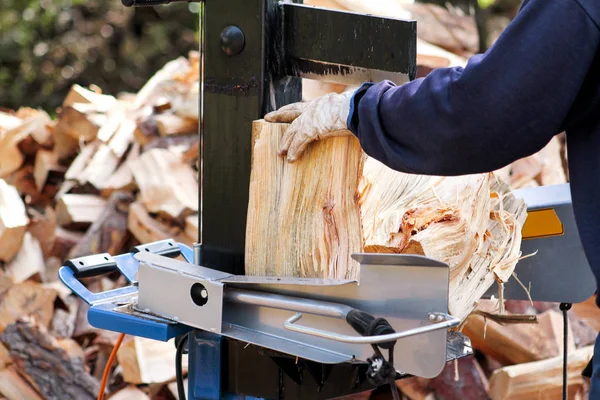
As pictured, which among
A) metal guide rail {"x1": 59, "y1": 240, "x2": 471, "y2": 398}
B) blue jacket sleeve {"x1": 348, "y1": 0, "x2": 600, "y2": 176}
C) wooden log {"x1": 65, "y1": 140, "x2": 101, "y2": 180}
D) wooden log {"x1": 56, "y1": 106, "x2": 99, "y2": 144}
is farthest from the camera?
wooden log {"x1": 56, "y1": 106, "x2": 99, "y2": 144}

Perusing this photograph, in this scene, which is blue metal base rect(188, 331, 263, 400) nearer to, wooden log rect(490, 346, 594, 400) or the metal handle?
the metal handle

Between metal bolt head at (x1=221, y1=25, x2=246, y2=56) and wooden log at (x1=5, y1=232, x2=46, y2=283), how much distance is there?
2412mm

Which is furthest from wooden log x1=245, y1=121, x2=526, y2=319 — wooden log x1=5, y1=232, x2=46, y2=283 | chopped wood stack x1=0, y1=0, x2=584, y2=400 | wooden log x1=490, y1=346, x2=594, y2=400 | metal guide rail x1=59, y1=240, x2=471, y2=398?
wooden log x1=5, y1=232, x2=46, y2=283

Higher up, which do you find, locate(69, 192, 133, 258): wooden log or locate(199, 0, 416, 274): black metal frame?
locate(199, 0, 416, 274): black metal frame

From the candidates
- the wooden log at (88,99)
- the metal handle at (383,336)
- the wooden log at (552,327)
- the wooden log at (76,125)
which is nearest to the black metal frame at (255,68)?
the metal handle at (383,336)

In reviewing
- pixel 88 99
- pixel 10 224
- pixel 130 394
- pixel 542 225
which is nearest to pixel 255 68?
pixel 542 225

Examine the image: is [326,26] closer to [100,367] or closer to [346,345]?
[346,345]

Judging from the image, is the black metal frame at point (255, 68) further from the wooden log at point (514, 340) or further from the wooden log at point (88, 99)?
the wooden log at point (88, 99)

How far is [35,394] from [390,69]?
88.6 inches

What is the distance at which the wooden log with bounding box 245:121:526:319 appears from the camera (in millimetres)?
1792

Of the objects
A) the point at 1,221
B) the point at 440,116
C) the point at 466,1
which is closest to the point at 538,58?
the point at 440,116

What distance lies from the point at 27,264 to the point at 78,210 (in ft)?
1.27

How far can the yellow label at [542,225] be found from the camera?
87.4 inches

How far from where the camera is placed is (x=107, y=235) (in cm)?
398
